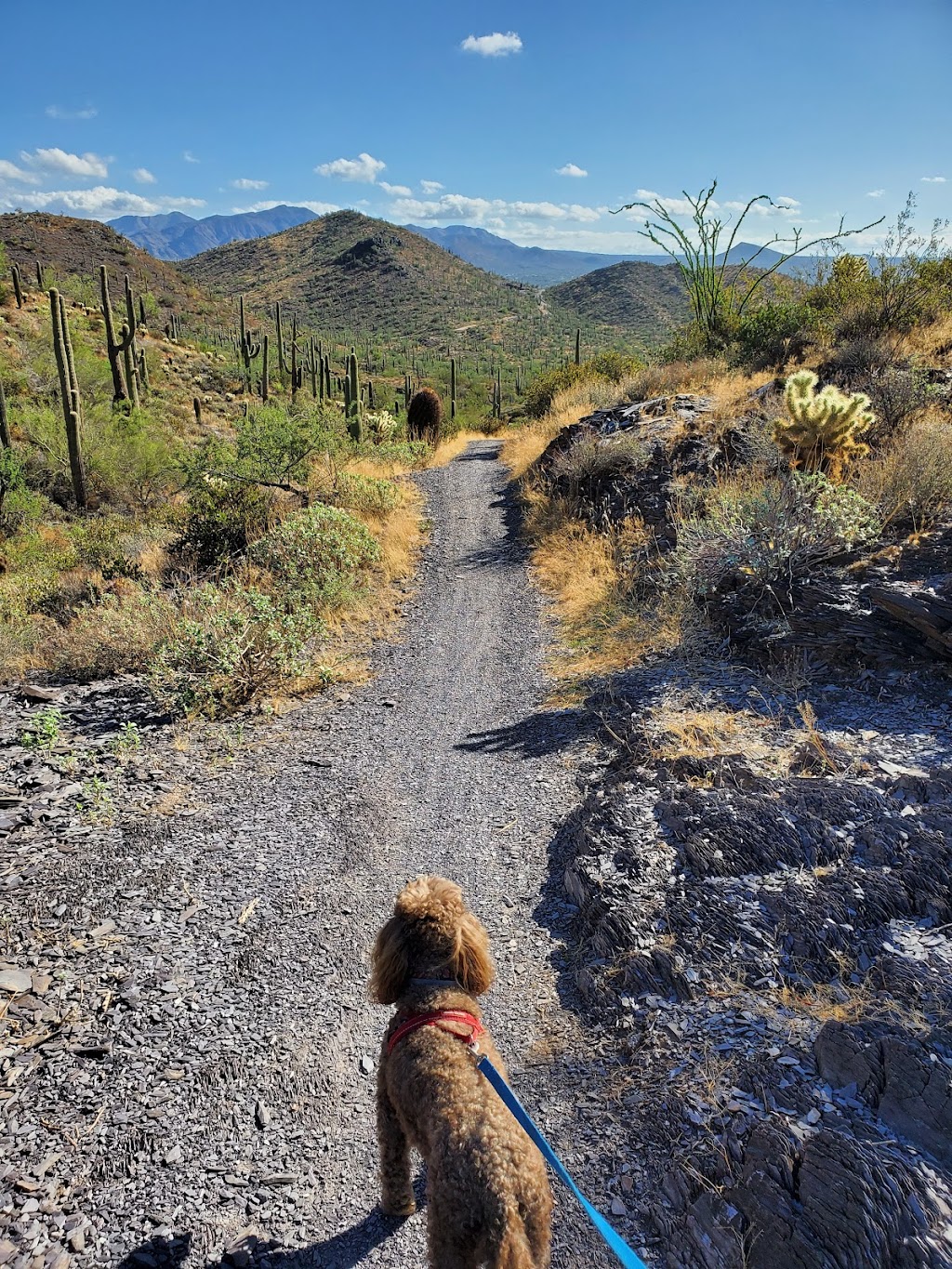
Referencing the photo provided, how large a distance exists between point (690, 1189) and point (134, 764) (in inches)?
165

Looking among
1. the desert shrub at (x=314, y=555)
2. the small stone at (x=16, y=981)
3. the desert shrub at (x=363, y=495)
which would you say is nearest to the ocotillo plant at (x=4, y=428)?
the desert shrub at (x=363, y=495)

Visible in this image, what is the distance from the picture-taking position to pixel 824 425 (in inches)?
291

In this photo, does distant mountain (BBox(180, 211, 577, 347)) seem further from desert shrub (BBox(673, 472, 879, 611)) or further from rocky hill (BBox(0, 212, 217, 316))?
desert shrub (BBox(673, 472, 879, 611))

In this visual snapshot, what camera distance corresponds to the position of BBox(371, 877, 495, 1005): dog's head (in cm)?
235

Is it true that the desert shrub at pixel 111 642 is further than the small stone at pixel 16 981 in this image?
Yes

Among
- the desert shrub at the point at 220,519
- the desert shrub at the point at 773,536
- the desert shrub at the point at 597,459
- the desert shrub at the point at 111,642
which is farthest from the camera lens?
the desert shrub at the point at 597,459

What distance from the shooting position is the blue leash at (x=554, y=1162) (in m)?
1.71

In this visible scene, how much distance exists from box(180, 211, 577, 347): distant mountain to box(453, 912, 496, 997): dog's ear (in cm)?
6709

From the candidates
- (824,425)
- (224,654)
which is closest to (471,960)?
(224,654)

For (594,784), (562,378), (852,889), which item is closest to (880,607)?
(594,784)

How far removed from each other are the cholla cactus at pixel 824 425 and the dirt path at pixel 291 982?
4292mm

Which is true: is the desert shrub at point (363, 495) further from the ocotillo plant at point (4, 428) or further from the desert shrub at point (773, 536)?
the ocotillo plant at point (4, 428)

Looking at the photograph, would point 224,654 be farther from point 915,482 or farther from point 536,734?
point 915,482

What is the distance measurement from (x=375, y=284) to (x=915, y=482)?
79.0 meters
